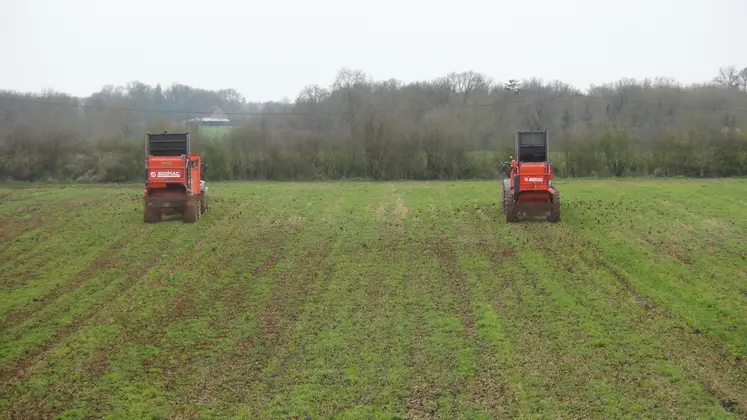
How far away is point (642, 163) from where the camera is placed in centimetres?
4075

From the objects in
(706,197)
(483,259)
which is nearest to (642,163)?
(706,197)

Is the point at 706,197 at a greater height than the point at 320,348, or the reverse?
the point at 706,197

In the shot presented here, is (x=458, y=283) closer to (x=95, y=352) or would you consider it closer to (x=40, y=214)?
(x=95, y=352)

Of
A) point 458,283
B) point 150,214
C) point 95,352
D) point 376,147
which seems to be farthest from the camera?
point 376,147

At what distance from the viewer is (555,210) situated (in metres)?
22.0

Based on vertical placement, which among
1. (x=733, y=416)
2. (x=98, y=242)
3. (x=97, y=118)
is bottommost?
(x=733, y=416)

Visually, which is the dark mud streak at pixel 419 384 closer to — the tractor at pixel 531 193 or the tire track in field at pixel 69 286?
the tire track in field at pixel 69 286

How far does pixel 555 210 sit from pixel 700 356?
37.2 ft

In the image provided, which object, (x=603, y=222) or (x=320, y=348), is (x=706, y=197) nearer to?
(x=603, y=222)

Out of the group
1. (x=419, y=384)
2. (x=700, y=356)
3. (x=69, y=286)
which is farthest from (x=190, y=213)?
(x=700, y=356)

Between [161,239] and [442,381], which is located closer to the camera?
[442,381]

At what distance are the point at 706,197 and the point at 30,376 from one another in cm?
2590

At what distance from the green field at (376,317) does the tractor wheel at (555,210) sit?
15.5 inches

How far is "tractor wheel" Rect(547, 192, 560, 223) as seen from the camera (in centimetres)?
2183
